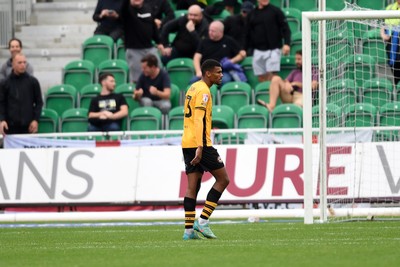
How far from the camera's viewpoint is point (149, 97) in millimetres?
22781

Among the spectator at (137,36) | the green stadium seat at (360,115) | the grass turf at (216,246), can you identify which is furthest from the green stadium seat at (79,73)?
the grass turf at (216,246)

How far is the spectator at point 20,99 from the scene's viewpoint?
886 inches

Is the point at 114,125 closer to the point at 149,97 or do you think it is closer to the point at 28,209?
the point at 149,97

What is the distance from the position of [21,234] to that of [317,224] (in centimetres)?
424

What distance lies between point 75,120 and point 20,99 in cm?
119

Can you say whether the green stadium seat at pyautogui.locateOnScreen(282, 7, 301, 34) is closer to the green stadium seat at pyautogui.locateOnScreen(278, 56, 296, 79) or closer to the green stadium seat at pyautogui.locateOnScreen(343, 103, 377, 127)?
the green stadium seat at pyautogui.locateOnScreen(278, 56, 296, 79)

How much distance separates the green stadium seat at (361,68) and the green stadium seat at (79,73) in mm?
6179

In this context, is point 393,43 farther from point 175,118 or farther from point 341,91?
point 175,118

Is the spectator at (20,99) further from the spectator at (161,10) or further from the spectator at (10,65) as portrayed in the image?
the spectator at (161,10)

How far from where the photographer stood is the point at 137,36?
23.8 m

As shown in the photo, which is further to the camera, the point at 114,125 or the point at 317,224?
the point at 114,125

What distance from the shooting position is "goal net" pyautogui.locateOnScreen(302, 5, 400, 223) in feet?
58.0

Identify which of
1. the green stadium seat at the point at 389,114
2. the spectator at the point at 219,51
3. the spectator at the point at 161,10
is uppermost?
the spectator at the point at 161,10

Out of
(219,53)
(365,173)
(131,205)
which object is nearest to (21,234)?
(131,205)
